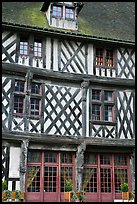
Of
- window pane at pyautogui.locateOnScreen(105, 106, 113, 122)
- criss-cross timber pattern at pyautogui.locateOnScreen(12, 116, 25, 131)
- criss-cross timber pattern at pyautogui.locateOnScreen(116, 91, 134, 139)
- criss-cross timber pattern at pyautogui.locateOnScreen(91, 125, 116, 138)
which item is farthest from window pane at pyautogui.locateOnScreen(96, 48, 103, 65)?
criss-cross timber pattern at pyautogui.locateOnScreen(12, 116, 25, 131)

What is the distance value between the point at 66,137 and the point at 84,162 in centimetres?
154

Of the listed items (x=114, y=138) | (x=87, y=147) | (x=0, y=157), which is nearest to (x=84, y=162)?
(x=87, y=147)

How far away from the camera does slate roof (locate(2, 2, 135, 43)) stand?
1477 cm

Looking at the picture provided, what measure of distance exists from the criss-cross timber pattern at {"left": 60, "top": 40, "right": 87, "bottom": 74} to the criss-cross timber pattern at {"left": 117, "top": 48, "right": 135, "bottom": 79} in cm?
164

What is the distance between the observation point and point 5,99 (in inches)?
539

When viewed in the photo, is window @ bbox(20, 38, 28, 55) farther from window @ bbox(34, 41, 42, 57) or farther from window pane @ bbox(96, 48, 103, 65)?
window pane @ bbox(96, 48, 103, 65)

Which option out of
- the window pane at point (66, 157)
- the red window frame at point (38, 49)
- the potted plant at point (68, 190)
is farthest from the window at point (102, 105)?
the potted plant at point (68, 190)

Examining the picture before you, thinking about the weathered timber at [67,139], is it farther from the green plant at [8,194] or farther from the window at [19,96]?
the green plant at [8,194]

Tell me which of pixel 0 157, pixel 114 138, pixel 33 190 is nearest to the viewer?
pixel 0 157

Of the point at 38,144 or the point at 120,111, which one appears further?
the point at 120,111

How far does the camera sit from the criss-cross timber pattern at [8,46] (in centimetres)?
1385

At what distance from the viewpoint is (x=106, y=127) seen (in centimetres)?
1490

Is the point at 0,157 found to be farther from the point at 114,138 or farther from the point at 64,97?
the point at 114,138

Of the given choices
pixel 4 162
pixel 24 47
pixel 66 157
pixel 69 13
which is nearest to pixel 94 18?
pixel 69 13
